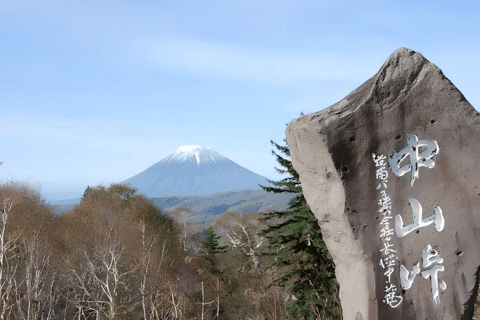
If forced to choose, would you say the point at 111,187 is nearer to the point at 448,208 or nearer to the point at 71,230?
the point at 71,230

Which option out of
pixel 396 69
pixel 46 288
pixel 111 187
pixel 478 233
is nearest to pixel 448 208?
pixel 478 233

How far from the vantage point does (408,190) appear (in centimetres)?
571

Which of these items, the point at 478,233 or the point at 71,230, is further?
the point at 71,230

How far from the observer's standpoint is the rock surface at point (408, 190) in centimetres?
563

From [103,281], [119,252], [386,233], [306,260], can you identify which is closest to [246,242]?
[119,252]

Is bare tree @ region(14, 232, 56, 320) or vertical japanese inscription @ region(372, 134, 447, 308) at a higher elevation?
vertical japanese inscription @ region(372, 134, 447, 308)

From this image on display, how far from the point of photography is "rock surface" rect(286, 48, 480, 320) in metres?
5.63

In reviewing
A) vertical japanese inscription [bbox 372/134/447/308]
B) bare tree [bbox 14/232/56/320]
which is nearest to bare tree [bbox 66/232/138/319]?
bare tree [bbox 14/232/56/320]

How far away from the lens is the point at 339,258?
5.93 meters

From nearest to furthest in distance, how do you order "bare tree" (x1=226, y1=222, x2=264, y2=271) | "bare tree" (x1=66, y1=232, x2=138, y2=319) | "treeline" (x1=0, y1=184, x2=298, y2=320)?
"bare tree" (x1=66, y1=232, x2=138, y2=319), "treeline" (x1=0, y1=184, x2=298, y2=320), "bare tree" (x1=226, y1=222, x2=264, y2=271)

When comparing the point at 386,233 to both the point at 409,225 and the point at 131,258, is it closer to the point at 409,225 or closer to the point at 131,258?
the point at 409,225

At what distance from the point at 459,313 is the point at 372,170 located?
220 centimetres

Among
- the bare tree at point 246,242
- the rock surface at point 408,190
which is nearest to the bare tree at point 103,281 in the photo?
the bare tree at point 246,242

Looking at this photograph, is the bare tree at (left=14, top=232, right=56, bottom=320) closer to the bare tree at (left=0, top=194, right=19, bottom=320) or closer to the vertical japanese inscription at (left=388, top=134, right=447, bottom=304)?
the bare tree at (left=0, top=194, right=19, bottom=320)
